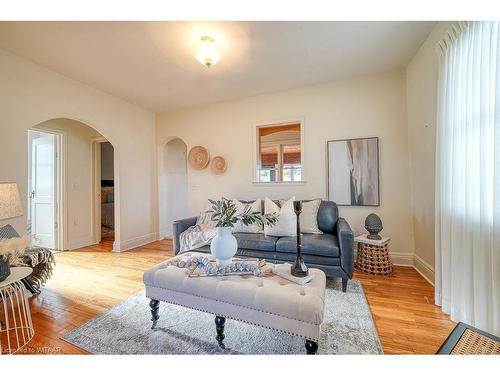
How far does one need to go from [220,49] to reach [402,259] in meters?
3.51

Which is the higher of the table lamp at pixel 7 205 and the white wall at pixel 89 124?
the white wall at pixel 89 124

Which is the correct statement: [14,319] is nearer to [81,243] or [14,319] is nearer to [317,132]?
[81,243]

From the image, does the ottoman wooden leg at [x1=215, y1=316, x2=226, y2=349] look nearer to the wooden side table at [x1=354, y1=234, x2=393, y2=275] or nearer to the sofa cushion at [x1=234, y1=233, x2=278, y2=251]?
the sofa cushion at [x1=234, y1=233, x2=278, y2=251]

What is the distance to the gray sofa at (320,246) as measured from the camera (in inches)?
86.0

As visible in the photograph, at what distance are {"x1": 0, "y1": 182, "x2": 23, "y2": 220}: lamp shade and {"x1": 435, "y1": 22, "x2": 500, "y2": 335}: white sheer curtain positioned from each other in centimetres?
317

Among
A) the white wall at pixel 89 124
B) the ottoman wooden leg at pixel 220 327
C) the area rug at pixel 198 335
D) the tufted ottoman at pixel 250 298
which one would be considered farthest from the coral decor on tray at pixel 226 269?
the white wall at pixel 89 124

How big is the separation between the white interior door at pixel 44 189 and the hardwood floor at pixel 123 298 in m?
0.94

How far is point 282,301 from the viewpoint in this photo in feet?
4.12

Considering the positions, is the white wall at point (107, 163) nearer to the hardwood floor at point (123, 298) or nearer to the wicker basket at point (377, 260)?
the hardwood floor at point (123, 298)

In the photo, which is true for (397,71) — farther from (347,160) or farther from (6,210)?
(6,210)

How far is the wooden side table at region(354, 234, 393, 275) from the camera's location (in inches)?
103

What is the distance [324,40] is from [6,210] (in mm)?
3113

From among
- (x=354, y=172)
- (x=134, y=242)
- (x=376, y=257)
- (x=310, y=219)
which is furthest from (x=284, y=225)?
(x=134, y=242)
